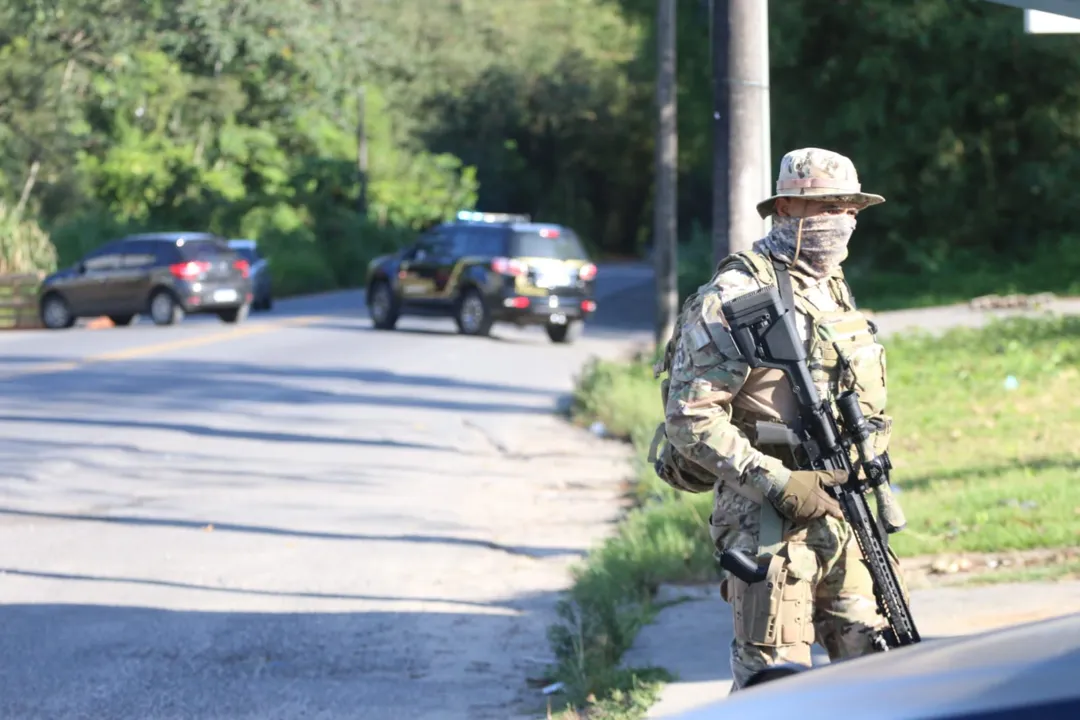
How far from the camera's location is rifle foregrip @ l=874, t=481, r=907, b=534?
4.64 meters

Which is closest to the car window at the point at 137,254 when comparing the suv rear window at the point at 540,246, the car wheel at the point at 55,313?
the car wheel at the point at 55,313

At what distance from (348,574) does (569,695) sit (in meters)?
2.69

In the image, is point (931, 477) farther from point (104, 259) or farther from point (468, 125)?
point (468, 125)

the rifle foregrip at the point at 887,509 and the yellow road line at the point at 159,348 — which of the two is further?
the yellow road line at the point at 159,348

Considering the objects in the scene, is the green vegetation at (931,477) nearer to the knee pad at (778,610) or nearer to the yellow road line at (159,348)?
the knee pad at (778,610)

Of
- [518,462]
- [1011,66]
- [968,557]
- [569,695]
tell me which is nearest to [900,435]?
[518,462]

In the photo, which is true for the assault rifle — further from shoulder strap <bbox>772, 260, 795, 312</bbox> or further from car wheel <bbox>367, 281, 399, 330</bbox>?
car wheel <bbox>367, 281, 399, 330</bbox>

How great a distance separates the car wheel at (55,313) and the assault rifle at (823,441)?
26.9 meters

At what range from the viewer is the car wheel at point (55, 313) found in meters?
30.1

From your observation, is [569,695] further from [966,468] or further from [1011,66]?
[1011,66]

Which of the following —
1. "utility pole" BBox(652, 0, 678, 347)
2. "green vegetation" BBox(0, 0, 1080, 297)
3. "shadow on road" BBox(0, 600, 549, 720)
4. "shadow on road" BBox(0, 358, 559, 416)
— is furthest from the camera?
"green vegetation" BBox(0, 0, 1080, 297)

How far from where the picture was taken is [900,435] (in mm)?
13031

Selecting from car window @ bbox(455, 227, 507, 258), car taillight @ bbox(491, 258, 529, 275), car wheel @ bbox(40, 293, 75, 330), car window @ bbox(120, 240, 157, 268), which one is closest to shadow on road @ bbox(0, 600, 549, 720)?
car taillight @ bbox(491, 258, 529, 275)

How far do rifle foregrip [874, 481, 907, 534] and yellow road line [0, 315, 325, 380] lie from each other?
14960mm
